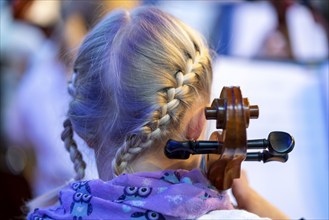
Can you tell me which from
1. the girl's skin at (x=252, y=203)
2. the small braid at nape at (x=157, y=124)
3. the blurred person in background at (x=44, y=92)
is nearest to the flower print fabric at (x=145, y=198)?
the small braid at nape at (x=157, y=124)

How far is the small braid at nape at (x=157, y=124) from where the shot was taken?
2.58 feet

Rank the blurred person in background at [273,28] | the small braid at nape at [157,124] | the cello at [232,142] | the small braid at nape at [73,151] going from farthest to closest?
the blurred person in background at [273,28] < the small braid at nape at [73,151] < the small braid at nape at [157,124] < the cello at [232,142]

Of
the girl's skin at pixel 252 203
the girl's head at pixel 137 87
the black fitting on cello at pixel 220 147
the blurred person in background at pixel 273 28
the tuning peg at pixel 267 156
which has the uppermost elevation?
the blurred person in background at pixel 273 28

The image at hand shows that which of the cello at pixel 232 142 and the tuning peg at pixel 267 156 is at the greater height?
the cello at pixel 232 142

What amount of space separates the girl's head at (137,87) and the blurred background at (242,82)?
13 centimetres

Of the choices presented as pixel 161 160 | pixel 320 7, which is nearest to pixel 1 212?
pixel 161 160

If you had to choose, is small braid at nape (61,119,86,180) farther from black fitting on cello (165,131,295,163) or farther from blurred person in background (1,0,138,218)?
blurred person in background (1,0,138,218)

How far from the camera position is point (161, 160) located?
2.68 ft

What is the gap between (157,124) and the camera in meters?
0.79

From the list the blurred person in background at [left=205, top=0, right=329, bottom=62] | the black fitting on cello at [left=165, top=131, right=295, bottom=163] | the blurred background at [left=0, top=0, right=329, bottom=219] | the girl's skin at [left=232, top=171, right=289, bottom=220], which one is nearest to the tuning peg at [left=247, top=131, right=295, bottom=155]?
the black fitting on cello at [left=165, top=131, right=295, bottom=163]

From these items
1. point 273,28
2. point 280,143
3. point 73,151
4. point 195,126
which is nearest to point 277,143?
point 280,143

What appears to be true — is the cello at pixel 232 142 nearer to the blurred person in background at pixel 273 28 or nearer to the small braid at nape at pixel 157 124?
the small braid at nape at pixel 157 124

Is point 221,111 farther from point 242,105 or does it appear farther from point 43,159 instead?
point 43,159

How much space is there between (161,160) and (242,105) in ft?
0.59
